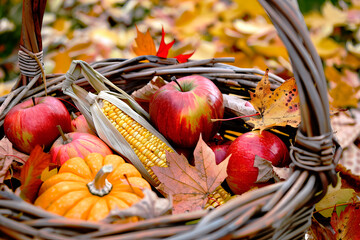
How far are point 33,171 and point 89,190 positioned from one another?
0.11 metres

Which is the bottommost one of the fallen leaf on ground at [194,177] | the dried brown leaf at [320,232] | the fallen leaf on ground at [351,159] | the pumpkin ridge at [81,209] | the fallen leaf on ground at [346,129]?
the fallen leaf on ground at [351,159]

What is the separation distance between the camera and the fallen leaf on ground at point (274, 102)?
0.79 metres

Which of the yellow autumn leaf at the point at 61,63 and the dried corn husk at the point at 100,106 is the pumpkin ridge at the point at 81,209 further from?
the yellow autumn leaf at the point at 61,63

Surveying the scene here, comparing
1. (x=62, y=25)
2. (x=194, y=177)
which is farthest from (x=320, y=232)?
(x=62, y=25)

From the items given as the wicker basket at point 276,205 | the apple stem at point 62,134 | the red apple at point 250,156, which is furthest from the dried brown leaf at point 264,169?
the apple stem at point 62,134

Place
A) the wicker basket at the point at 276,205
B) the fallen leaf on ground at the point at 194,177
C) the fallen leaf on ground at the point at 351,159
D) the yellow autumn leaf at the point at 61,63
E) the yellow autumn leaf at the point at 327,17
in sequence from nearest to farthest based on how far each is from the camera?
the wicker basket at the point at 276,205 < the fallen leaf on ground at the point at 194,177 < the fallen leaf on ground at the point at 351,159 < the yellow autumn leaf at the point at 61,63 < the yellow autumn leaf at the point at 327,17

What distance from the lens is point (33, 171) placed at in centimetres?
64

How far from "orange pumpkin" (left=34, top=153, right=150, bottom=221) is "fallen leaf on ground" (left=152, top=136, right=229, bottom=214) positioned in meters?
0.06

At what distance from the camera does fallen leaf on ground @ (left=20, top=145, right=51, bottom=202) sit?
2.05ft

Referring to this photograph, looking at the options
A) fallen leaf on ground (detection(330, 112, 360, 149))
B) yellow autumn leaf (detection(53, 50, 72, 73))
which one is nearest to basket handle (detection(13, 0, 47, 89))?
yellow autumn leaf (detection(53, 50, 72, 73))

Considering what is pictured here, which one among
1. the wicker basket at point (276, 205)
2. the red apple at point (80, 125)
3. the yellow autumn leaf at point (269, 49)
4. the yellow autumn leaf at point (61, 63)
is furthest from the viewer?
the yellow autumn leaf at point (269, 49)

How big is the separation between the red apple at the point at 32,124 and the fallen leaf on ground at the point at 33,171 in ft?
0.69

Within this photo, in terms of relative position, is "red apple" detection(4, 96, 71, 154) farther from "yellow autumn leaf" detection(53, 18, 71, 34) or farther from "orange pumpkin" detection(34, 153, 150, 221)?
"yellow autumn leaf" detection(53, 18, 71, 34)

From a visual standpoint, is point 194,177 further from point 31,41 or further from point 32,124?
point 31,41
